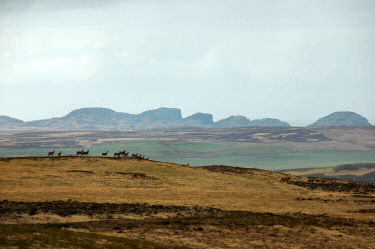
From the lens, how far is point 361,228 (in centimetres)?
3500

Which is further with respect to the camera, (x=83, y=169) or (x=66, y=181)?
(x=83, y=169)

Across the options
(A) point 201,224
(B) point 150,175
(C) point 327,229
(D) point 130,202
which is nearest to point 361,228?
(C) point 327,229

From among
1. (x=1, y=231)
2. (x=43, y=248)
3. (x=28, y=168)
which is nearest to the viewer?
(x=43, y=248)

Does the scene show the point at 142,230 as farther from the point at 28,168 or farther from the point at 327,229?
the point at 28,168

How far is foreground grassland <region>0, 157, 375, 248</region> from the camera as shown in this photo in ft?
93.3

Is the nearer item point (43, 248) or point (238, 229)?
point (43, 248)

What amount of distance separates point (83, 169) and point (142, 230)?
3482cm

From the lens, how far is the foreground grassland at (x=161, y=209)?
28.4m

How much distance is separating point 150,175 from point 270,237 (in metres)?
35.1

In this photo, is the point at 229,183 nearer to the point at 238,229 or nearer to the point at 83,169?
the point at 83,169

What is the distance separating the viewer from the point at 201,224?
33938mm

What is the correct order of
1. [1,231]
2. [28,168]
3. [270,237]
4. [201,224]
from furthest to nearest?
[28,168], [201,224], [270,237], [1,231]

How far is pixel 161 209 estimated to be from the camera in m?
39.9

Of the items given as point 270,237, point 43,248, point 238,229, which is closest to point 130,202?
point 238,229
